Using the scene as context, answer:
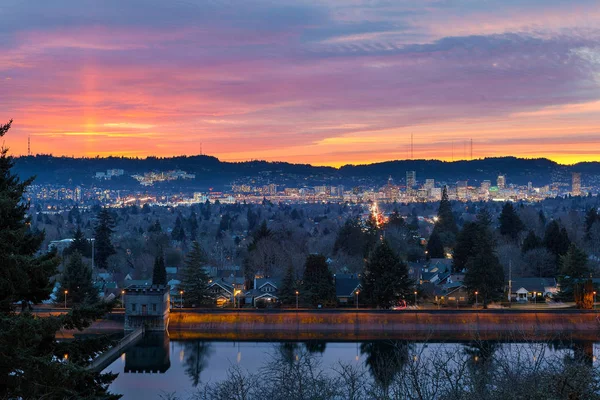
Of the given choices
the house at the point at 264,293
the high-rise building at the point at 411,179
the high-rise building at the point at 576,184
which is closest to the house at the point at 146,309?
the house at the point at 264,293

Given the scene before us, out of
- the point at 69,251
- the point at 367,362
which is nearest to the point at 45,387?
the point at 367,362

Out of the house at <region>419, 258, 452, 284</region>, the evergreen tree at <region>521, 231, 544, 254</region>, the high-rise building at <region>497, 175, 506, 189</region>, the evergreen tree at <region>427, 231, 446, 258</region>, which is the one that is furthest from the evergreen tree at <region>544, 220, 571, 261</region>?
the high-rise building at <region>497, 175, 506, 189</region>

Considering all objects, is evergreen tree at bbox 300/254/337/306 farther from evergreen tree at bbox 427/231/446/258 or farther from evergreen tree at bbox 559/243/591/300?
evergreen tree at bbox 427/231/446/258

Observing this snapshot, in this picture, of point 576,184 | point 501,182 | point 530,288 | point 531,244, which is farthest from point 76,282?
point 576,184

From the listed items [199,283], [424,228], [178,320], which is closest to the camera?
[178,320]

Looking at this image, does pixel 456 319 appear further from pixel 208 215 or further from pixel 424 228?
pixel 208 215

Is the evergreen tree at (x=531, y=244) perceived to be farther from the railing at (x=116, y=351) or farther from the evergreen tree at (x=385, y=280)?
the railing at (x=116, y=351)

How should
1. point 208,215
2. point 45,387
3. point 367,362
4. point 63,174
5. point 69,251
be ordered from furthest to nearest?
point 63,174
point 208,215
point 69,251
point 367,362
point 45,387
